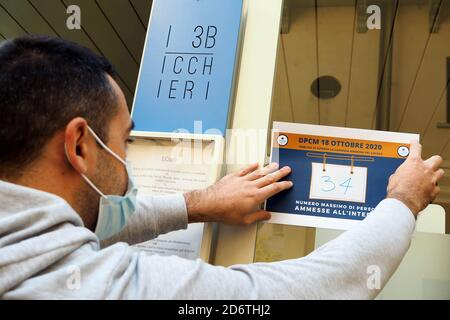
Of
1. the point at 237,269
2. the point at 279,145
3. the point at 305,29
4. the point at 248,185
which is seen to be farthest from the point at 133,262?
the point at 305,29

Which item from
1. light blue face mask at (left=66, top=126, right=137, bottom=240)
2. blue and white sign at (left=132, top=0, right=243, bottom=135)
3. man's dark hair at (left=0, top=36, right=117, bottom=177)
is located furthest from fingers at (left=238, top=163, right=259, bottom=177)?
man's dark hair at (left=0, top=36, right=117, bottom=177)

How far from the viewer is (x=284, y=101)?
3.32m

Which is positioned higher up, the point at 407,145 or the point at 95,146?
the point at 407,145

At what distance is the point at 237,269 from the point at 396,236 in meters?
0.27

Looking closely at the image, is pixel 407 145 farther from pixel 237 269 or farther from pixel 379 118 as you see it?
pixel 379 118

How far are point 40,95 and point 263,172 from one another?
513 millimetres

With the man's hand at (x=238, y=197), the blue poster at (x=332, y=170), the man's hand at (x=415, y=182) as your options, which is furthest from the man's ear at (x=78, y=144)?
the man's hand at (x=415, y=182)

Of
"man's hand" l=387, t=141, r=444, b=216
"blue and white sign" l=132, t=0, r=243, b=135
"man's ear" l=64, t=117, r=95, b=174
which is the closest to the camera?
"man's ear" l=64, t=117, r=95, b=174

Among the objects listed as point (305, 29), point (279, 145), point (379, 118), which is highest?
point (305, 29)

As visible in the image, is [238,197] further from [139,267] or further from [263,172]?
[139,267]

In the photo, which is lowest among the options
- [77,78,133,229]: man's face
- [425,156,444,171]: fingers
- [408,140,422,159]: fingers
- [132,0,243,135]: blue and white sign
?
[77,78,133,229]: man's face

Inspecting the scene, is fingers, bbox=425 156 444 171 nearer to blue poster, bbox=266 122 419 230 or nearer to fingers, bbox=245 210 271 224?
blue poster, bbox=266 122 419 230

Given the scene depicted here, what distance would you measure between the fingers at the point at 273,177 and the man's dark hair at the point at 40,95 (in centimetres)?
37

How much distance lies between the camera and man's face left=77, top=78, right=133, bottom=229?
725 mm
